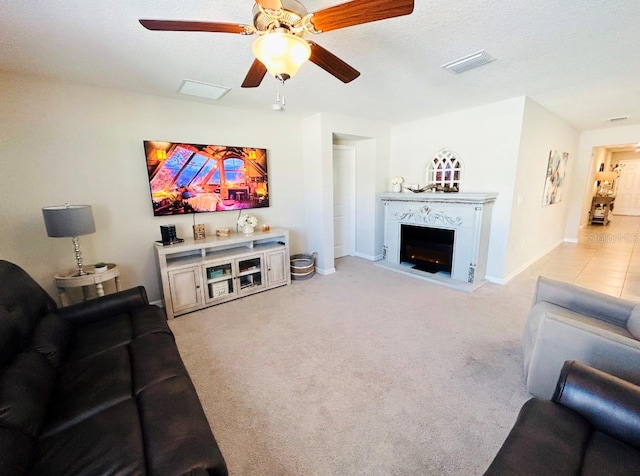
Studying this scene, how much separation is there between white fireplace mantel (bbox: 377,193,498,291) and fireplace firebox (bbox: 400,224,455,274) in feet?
0.54

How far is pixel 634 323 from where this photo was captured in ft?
5.36

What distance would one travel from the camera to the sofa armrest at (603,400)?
1046 millimetres

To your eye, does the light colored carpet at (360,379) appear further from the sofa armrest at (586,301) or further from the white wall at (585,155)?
the white wall at (585,155)

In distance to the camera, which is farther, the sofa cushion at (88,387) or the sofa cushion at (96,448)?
the sofa cushion at (88,387)

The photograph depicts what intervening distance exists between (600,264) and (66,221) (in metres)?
7.25

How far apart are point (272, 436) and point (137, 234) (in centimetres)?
269

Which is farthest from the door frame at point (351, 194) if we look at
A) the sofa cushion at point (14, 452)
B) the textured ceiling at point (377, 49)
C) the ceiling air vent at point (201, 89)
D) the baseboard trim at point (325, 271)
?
the sofa cushion at point (14, 452)

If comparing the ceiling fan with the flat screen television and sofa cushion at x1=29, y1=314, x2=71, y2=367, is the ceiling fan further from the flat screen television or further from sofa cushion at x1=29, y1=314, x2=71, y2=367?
the flat screen television

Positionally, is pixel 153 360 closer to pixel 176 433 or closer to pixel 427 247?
pixel 176 433

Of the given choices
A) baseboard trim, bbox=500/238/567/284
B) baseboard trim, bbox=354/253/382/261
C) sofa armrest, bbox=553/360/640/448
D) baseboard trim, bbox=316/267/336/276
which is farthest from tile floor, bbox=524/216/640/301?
sofa armrest, bbox=553/360/640/448

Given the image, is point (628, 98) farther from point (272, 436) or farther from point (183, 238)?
point (183, 238)

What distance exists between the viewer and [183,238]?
135 inches

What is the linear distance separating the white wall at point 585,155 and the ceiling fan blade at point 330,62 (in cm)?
673

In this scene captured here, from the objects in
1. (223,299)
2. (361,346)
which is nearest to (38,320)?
(223,299)
